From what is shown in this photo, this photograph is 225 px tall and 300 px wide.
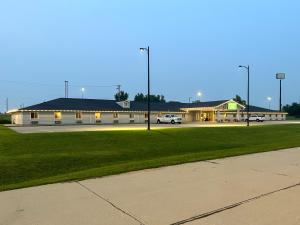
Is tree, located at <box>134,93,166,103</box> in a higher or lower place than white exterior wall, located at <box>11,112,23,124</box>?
higher

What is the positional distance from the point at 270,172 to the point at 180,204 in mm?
3976

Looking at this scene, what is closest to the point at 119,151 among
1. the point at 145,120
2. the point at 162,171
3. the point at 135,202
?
the point at 162,171

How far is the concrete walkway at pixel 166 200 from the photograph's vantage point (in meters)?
5.32

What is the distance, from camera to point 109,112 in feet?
196

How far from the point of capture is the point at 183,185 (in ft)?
24.5

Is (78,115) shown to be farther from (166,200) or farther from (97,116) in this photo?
(166,200)

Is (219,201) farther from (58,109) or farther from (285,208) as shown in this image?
(58,109)

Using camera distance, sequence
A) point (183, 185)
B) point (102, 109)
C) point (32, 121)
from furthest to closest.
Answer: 1. point (102, 109)
2. point (32, 121)
3. point (183, 185)

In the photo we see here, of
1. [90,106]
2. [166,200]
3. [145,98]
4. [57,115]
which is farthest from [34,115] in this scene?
[145,98]

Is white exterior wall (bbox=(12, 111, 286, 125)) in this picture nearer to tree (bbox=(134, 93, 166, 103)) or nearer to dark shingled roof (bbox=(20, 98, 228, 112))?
dark shingled roof (bbox=(20, 98, 228, 112))

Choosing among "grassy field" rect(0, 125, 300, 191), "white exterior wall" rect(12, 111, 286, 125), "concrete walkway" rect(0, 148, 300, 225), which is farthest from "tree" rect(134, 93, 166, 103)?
"concrete walkway" rect(0, 148, 300, 225)

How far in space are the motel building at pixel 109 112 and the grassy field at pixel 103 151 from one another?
29.7m

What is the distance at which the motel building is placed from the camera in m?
52.8

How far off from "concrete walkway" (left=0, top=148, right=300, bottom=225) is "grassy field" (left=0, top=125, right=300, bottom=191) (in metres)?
1.71
